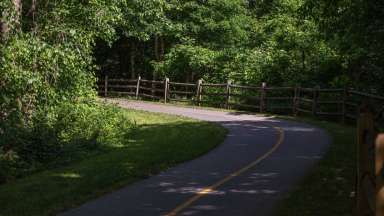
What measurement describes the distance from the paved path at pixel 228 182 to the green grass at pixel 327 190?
270mm

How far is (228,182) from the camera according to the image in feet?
36.5

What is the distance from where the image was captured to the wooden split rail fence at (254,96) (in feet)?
81.9

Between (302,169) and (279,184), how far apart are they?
72.9 inches

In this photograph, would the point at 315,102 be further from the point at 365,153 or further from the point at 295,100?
the point at 365,153

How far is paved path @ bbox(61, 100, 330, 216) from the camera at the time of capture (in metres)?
8.92

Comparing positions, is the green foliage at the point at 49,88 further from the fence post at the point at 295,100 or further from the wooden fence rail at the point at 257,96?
the fence post at the point at 295,100

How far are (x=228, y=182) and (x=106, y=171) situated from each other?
8.62 feet

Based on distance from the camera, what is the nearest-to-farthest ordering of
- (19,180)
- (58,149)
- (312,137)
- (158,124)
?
(19,180), (58,149), (312,137), (158,124)

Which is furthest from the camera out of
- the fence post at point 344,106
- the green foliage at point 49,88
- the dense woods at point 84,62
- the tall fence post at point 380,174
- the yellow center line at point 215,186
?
the fence post at point 344,106

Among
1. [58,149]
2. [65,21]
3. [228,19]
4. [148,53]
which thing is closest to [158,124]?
[65,21]

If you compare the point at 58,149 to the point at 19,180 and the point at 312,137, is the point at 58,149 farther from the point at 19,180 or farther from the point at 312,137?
the point at 312,137

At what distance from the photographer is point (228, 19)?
41.6m

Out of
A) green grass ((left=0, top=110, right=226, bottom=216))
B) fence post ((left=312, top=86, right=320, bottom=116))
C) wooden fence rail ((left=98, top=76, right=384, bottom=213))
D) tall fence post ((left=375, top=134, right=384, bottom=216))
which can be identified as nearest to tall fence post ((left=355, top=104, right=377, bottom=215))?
tall fence post ((left=375, top=134, right=384, bottom=216))

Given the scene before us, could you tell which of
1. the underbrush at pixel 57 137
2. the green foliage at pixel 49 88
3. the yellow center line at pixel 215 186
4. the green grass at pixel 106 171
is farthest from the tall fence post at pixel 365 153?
the green foliage at pixel 49 88
